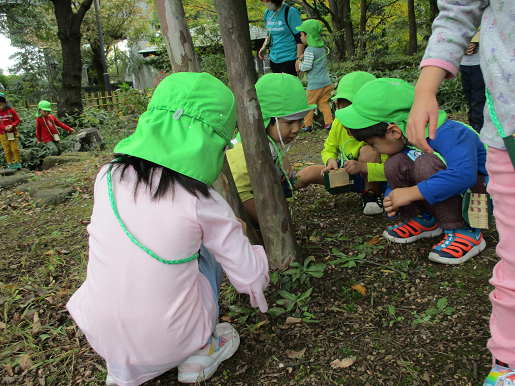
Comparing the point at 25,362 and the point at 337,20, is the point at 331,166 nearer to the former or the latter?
the point at 25,362

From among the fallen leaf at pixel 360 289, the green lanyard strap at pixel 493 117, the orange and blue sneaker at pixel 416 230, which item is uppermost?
the green lanyard strap at pixel 493 117

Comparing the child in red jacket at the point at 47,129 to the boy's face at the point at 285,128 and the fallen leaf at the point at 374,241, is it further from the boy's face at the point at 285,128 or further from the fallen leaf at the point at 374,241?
the fallen leaf at the point at 374,241

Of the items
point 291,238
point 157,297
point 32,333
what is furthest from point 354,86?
point 32,333

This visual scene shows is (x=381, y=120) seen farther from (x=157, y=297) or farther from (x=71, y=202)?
(x=71, y=202)

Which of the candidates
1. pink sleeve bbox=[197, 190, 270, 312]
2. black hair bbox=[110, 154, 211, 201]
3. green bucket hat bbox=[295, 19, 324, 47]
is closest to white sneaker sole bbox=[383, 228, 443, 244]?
pink sleeve bbox=[197, 190, 270, 312]

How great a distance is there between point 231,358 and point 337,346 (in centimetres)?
43

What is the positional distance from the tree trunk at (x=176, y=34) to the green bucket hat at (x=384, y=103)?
942 millimetres

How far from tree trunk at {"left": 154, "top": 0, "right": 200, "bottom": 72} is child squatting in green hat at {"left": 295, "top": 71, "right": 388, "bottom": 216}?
3.98 ft

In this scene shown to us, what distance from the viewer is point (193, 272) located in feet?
4.32

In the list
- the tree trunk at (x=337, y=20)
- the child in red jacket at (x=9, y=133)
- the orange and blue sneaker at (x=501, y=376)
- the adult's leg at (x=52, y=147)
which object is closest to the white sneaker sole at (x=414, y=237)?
the orange and blue sneaker at (x=501, y=376)

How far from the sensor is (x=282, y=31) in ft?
18.4

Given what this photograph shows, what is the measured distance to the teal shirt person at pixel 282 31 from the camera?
5.51 meters

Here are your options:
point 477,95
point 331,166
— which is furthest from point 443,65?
point 477,95

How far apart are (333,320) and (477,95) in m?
2.91
